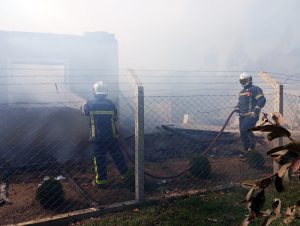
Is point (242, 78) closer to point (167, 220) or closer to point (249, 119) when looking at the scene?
point (249, 119)

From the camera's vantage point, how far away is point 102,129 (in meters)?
5.44

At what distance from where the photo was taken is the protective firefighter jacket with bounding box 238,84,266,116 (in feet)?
23.6

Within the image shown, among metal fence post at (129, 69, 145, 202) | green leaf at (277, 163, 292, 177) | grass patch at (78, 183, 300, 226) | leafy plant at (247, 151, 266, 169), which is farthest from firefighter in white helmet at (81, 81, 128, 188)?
green leaf at (277, 163, 292, 177)

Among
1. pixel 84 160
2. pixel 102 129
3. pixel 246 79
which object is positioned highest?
pixel 246 79

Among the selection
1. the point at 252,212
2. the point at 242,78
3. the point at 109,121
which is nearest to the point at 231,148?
the point at 242,78

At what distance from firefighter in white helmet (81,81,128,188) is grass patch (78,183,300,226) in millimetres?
1461

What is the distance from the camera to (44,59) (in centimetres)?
902

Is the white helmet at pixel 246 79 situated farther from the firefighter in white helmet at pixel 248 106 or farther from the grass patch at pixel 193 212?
the grass patch at pixel 193 212

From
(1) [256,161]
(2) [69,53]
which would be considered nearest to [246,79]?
(1) [256,161]

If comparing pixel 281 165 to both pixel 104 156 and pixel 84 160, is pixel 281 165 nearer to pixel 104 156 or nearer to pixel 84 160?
pixel 104 156

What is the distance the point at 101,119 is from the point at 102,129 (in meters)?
0.17

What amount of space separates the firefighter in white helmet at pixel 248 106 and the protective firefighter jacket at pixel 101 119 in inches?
127

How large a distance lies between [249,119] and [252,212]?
645 centimetres

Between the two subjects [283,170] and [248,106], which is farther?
[248,106]
